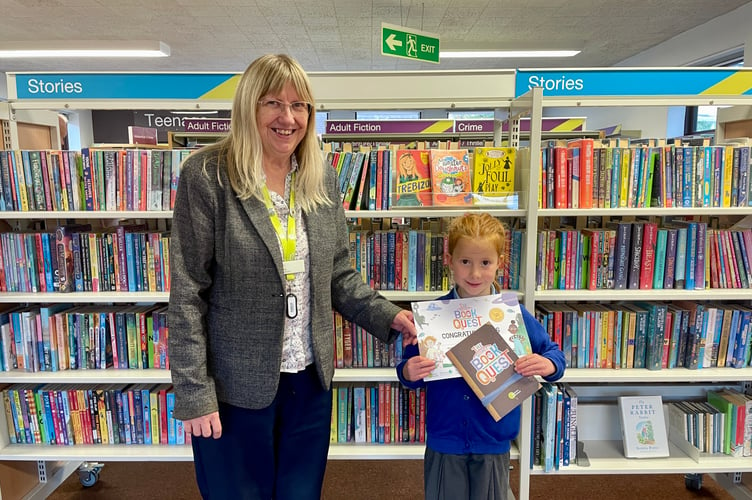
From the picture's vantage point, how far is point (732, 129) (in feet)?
8.66

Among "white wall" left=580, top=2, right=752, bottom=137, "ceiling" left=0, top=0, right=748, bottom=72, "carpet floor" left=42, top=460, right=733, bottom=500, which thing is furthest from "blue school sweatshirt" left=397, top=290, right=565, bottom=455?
"white wall" left=580, top=2, right=752, bottom=137

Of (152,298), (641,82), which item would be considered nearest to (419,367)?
(152,298)

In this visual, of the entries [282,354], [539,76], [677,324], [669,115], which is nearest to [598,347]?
[677,324]

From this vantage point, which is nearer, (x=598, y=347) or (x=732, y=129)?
(x=598, y=347)

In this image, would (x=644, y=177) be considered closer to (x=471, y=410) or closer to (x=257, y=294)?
(x=471, y=410)

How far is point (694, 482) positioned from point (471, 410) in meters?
1.93

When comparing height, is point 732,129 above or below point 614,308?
above

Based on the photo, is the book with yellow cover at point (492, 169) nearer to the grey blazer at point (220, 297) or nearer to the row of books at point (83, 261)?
the grey blazer at point (220, 297)

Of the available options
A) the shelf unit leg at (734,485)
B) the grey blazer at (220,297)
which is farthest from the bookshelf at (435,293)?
the grey blazer at (220,297)

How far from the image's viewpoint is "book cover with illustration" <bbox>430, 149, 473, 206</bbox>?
2113mm

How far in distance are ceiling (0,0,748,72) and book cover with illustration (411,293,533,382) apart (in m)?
5.14

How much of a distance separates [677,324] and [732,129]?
120 cm

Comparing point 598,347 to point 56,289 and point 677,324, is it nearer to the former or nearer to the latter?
point 677,324

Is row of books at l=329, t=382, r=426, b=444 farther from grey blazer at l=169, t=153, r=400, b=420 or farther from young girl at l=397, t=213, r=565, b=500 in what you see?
grey blazer at l=169, t=153, r=400, b=420
